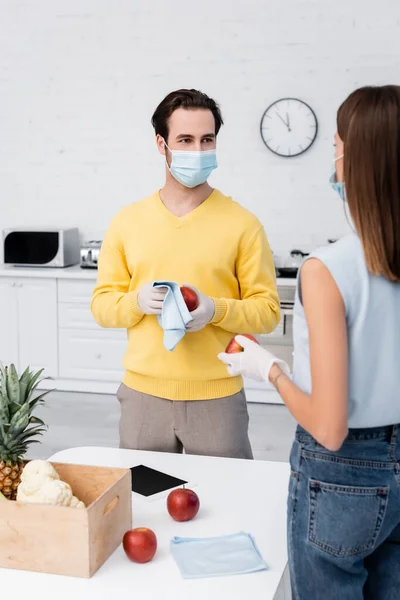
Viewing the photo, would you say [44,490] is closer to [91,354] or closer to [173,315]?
[173,315]

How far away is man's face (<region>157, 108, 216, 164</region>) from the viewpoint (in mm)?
2129

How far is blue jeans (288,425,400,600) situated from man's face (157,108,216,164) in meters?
1.11

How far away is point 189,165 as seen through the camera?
2.16 m

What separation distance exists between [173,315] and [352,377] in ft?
2.68

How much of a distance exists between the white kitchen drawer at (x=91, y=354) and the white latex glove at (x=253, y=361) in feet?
11.5

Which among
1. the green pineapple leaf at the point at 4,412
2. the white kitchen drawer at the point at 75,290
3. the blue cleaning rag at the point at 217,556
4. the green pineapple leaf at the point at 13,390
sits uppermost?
the green pineapple leaf at the point at 13,390

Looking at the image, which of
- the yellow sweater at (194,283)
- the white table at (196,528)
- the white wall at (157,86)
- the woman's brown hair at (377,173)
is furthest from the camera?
the white wall at (157,86)

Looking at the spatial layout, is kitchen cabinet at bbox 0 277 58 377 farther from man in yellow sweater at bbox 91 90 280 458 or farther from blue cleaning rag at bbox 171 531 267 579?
blue cleaning rag at bbox 171 531 267 579

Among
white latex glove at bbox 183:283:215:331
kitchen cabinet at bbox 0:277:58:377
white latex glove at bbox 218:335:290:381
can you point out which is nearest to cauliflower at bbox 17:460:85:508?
white latex glove at bbox 218:335:290:381

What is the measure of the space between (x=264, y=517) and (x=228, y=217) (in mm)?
852

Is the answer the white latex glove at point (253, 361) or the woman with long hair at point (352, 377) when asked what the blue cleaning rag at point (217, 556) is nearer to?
the woman with long hair at point (352, 377)

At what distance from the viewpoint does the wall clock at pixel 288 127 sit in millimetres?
4945

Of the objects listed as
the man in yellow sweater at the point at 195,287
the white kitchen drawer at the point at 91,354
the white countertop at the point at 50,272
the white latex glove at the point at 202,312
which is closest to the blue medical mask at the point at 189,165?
the man in yellow sweater at the point at 195,287

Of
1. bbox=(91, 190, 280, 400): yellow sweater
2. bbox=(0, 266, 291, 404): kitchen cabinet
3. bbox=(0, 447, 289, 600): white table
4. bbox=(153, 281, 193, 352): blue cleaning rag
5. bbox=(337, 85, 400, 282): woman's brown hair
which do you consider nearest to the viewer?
bbox=(337, 85, 400, 282): woman's brown hair
